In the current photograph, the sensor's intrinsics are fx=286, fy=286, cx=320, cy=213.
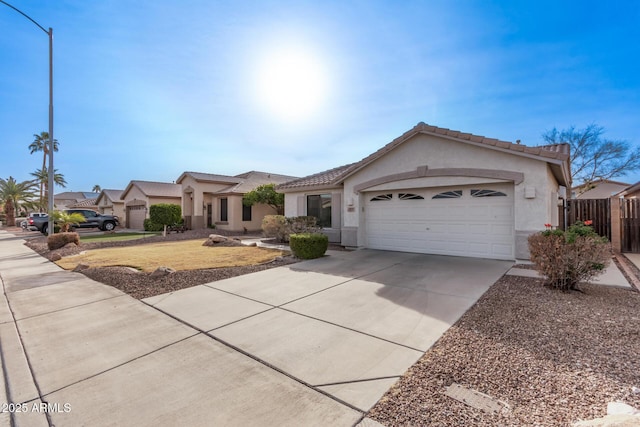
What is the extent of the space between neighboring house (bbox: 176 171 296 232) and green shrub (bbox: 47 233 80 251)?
359 inches

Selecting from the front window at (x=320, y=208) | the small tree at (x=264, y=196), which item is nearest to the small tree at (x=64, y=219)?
the small tree at (x=264, y=196)

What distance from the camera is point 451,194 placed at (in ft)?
33.2

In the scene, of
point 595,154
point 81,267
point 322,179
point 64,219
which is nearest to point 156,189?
point 64,219

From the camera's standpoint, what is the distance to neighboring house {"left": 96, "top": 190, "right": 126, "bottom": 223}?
31844mm

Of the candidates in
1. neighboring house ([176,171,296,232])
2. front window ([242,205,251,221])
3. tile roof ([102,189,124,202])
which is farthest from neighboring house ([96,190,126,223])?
front window ([242,205,251,221])

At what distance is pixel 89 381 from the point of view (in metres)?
3.00

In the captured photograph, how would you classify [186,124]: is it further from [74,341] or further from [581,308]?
[581,308]

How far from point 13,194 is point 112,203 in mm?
11604

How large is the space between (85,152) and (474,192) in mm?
28234

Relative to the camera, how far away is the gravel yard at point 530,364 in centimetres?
243

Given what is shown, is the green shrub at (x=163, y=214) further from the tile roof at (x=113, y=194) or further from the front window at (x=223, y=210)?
the tile roof at (x=113, y=194)

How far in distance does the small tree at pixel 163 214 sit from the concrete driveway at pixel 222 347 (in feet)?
56.1

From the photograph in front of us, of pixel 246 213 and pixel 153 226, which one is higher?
pixel 246 213

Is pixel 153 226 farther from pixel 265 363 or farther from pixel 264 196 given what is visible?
pixel 265 363
